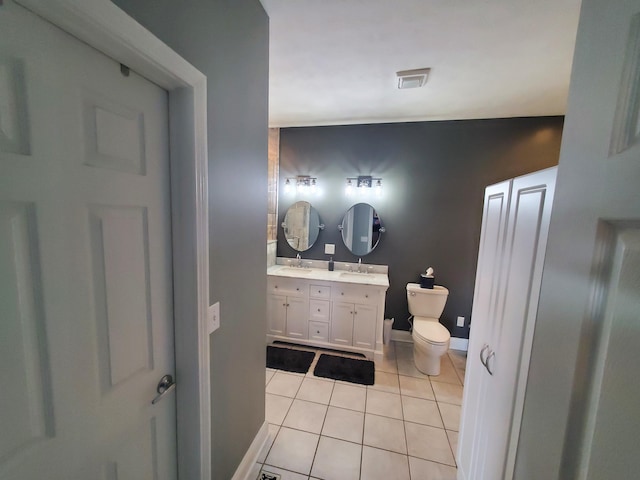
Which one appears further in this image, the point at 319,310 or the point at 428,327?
the point at 319,310

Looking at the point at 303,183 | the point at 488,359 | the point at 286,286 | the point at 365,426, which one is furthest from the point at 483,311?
the point at 303,183

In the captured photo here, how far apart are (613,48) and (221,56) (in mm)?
1206

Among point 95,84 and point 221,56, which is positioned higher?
point 221,56

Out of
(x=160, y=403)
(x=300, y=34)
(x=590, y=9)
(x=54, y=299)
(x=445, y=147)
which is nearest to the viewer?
(x=590, y=9)

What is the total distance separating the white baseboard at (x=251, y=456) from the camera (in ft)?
4.54

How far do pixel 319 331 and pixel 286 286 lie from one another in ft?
2.13

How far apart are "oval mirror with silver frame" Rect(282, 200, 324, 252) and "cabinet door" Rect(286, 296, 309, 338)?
0.74 metres

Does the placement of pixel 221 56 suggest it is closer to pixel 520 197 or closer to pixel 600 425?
pixel 520 197

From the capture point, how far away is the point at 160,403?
96 cm

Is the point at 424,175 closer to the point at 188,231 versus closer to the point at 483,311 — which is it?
the point at 483,311

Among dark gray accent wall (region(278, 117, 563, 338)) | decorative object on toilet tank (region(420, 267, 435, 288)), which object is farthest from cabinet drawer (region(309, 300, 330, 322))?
decorative object on toilet tank (region(420, 267, 435, 288))

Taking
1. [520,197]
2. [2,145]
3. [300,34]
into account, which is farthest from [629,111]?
[300,34]

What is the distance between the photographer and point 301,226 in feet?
10.8

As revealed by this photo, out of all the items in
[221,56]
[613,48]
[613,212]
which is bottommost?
[613,212]
